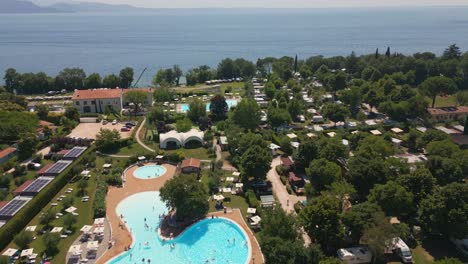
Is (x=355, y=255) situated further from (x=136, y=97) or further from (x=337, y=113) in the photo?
(x=136, y=97)

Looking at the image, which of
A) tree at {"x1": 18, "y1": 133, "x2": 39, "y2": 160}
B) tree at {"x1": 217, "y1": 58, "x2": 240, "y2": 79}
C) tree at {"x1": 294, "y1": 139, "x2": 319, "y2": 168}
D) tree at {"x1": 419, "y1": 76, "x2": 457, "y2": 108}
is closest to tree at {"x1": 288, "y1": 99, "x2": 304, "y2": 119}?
tree at {"x1": 294, "y1": 139, "x2": 319, "y2": 168}

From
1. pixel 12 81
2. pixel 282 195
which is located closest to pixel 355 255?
pixel 282 195

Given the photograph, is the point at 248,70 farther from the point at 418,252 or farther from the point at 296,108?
the point at 418,252

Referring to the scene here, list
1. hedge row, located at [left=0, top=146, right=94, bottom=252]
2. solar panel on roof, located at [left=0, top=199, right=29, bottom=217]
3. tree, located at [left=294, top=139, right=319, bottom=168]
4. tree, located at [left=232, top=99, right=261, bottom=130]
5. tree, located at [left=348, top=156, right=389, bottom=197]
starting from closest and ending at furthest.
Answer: hedge row, located at [left=0, top=146, right=94, bottom=252] → solar panel on roof, located at [left=0, top=199, right=29, bottom=217] → tree, located at [left=348, top=156, right=389, bottom=197] → tree, located at [left=294, top=139, right=319, bottom=168] → tree, located at [left=232, top=99, right=261, bottom=130]

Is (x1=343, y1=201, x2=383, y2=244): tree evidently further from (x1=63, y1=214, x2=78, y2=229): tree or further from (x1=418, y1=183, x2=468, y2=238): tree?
(x1=63, y1=214, x2=78, y2=229): tree

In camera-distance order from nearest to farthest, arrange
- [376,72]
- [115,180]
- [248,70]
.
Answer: [115,180] → [376,72] → [248,70]

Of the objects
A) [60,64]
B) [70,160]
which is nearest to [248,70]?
[70,160]

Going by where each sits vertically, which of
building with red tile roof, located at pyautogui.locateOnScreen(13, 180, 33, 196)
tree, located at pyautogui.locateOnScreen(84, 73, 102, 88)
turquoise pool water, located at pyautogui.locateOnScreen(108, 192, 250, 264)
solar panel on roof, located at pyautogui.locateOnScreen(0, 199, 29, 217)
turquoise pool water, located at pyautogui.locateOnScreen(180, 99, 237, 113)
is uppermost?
tree, located at pyautogui.locateOnScreen(84, 73, 102, 88)
